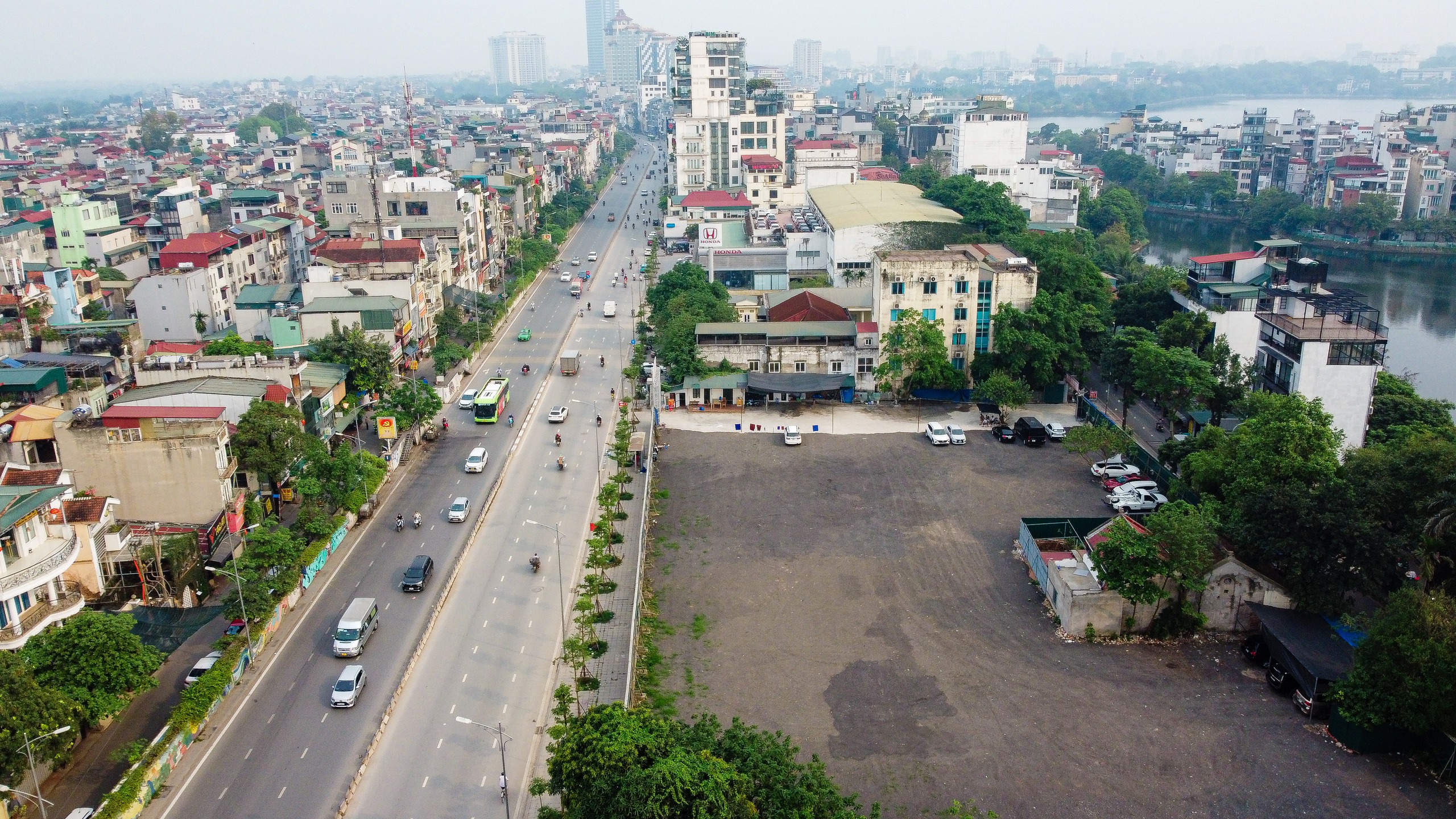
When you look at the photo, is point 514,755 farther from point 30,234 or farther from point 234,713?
point 30,234

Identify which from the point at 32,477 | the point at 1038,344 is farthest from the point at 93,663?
the point at 1038,344

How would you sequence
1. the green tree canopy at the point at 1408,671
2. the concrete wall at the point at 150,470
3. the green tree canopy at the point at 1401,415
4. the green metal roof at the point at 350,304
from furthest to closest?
the green metal roof at the point at 350,304 → the green tree canopy at the point at 1401,415 → the concrete wall at the point at 150,470 → the green tree canopy at the point at 1408,671

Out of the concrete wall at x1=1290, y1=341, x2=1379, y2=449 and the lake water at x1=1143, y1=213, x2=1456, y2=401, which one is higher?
the concrete wall at x1=1290, y1=341, x2=1379, y2=449

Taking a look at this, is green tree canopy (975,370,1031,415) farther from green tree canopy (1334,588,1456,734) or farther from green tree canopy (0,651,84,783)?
green tree canopy (0,651,84,783)

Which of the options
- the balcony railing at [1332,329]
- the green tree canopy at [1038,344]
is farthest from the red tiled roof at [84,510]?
the balcony railing at [1332,329]

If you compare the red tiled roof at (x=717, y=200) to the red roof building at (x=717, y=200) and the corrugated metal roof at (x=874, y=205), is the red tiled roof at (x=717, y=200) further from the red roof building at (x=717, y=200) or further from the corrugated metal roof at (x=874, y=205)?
the corrugated metal roof at (x=874, y=205)

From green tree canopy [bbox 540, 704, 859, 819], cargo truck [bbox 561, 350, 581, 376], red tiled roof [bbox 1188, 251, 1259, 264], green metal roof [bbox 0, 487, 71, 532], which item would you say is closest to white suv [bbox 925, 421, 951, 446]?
red tiled roof [bbox 1188, 251, 1259, 264]
